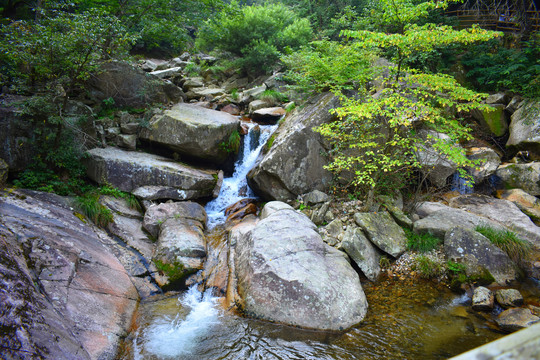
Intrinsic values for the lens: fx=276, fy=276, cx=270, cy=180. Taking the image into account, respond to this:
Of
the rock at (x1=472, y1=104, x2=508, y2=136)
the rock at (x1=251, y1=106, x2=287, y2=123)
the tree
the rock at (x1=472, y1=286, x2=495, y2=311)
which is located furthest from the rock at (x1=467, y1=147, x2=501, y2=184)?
the rock at (x1=251, y1=106, x2=287, y2=123)

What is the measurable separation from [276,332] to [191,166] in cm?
632

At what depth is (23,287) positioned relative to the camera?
11.3 feet

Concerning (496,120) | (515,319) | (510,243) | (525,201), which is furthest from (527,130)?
(515,319)

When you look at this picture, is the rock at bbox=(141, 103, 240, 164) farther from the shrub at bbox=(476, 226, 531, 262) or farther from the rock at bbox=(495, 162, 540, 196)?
the rock at bbox=(495, 162, 540, 196)

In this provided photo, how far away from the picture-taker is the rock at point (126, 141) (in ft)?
29.7

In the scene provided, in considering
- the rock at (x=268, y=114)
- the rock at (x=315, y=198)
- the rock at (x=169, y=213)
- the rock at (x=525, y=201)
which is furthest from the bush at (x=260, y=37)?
the rock at (x=525, y=201)

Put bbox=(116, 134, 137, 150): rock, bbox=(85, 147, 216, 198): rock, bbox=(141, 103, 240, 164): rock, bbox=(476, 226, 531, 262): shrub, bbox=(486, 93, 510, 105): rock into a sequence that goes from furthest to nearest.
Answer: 1. bbox=(486, 93, 510, 105): rock
2. bbox=(116, 134, 137, 150): rock
3. bbox=(141, 103, 240, 164): rock
4. bbox=(85, 147, 216, 198): rock
5. bbox=(476, 226, 531, 262): shrub

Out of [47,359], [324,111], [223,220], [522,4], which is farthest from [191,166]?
[522,4]

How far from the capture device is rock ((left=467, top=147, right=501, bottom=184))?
8.87 metres

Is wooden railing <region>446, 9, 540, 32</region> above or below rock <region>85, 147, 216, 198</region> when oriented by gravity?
above

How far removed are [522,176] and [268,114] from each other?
8952 millimetres

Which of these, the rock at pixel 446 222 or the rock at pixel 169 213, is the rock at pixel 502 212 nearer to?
the rock at pixel 446 222

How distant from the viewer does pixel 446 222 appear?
701 centimetres

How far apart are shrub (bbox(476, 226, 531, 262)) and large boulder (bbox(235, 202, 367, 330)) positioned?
3650 millimetres
